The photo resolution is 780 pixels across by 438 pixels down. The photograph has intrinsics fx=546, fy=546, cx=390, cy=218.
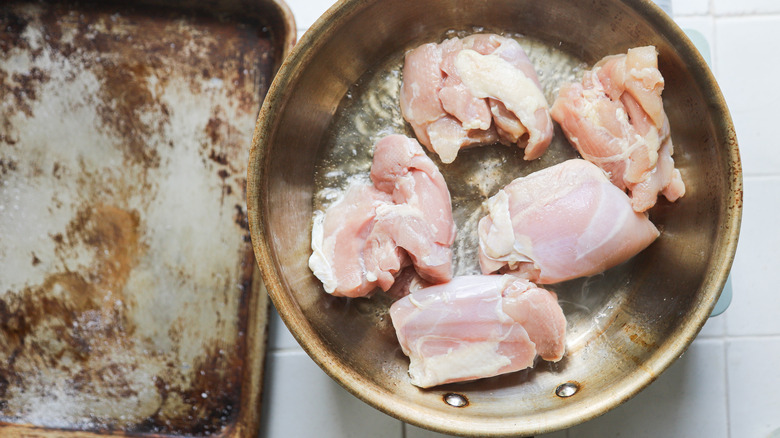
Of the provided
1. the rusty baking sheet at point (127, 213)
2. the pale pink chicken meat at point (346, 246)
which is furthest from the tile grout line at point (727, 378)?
the rusty baking sheet at point (127, 213)

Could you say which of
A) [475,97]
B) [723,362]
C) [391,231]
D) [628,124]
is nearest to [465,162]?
[475,97]

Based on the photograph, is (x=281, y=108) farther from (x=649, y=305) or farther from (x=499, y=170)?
(x=649, y=305)

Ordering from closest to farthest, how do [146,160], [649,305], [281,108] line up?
[281,108] < [649,305] < [146,160]

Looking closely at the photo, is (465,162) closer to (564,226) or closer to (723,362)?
(564,226)

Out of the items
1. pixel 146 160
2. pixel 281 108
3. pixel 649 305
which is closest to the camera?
pixel 281 108

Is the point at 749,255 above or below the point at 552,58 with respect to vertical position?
below

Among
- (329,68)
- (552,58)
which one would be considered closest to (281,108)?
(329,68)

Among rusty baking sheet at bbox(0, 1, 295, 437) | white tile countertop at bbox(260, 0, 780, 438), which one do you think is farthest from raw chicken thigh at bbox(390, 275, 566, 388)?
rusty baking sheet at bbox(0, 1, 295, 437)
